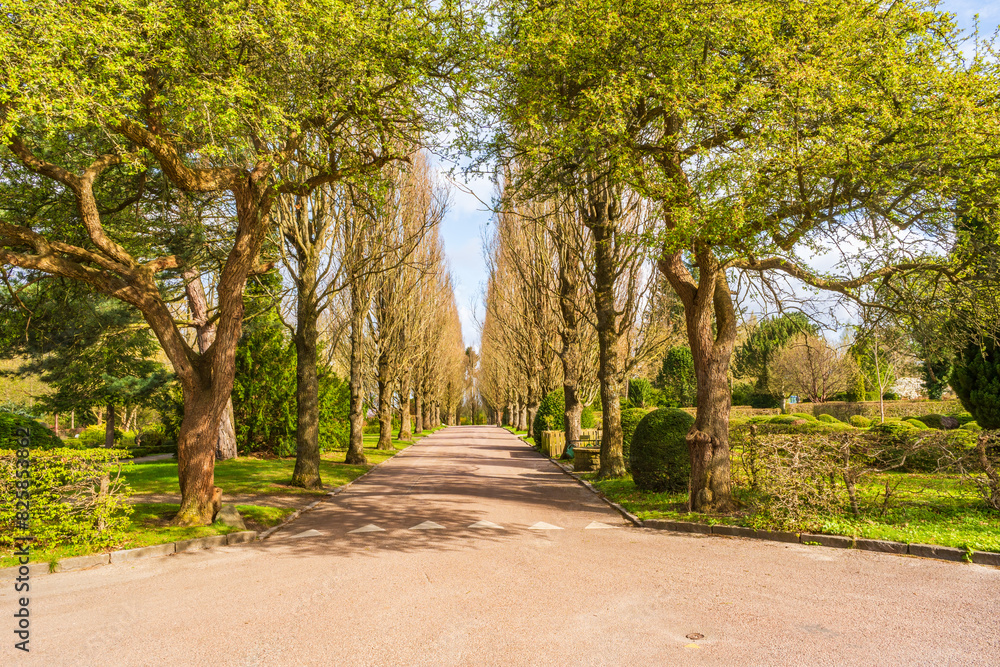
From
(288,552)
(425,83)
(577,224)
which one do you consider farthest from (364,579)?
(577,224)

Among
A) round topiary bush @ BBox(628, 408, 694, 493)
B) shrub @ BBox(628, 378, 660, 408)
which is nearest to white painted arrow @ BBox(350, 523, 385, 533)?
round topiary bush @ BBox(628, 408, 694, 493)

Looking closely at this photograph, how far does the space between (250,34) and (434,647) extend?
Answer: 775cm

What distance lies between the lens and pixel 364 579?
6.79m

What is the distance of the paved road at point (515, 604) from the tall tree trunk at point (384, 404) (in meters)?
17.5

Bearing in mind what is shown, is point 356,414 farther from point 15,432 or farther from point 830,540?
point 830,540

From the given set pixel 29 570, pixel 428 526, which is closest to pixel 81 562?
pixel 29 570

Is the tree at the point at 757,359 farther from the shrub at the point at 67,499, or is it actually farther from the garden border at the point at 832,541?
the shrub at the point at 67,499

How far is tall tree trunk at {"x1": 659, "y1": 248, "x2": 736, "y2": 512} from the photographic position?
10523mm

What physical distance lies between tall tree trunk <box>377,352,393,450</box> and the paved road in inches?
690

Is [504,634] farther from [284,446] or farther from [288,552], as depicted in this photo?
[284,446]

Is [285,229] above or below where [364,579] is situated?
above

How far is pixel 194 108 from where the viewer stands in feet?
27.6

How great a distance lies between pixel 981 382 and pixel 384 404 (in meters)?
21.1

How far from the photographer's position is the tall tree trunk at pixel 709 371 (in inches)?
414
